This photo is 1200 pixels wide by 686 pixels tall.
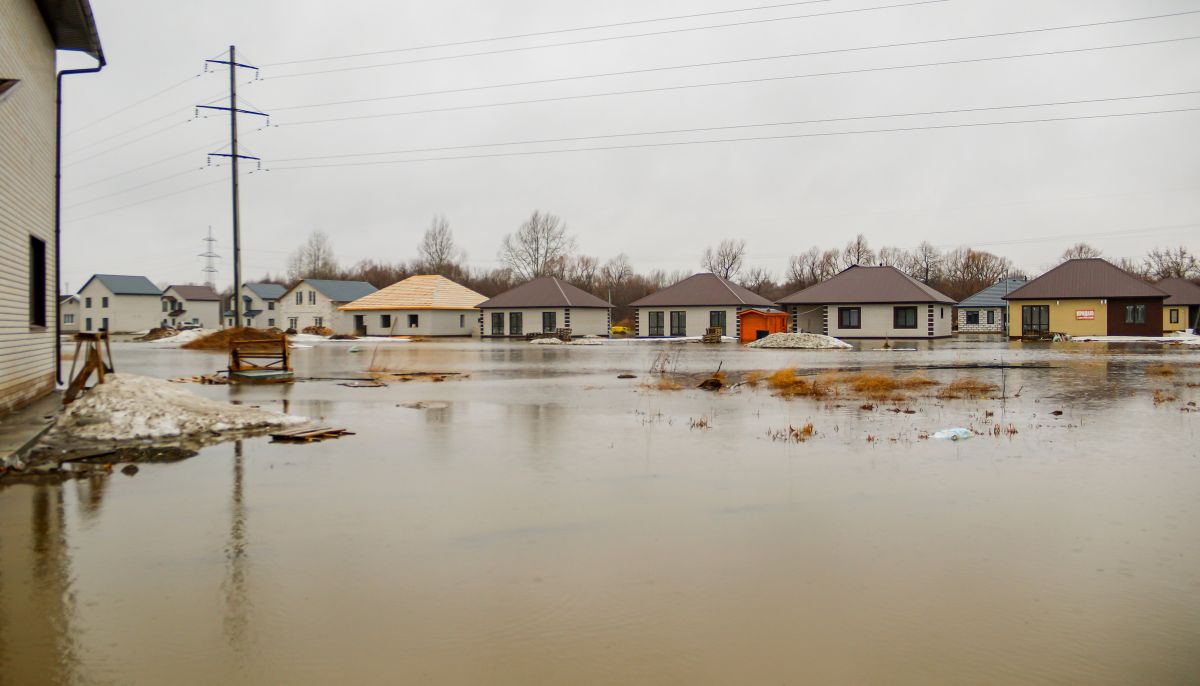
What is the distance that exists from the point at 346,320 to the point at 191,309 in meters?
32.4

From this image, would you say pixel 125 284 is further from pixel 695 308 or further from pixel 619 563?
pixel 619 563

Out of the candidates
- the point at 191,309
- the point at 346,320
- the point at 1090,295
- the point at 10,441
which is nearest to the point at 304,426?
the point at 10,441

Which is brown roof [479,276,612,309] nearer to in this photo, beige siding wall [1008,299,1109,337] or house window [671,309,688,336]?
house window [671,309,688,336]

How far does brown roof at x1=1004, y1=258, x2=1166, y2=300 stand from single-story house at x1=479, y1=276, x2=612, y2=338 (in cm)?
2953

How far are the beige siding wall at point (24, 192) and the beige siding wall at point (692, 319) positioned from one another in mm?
45029

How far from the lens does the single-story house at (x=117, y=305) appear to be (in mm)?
89812

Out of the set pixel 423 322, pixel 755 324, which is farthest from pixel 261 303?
pixel 755 324

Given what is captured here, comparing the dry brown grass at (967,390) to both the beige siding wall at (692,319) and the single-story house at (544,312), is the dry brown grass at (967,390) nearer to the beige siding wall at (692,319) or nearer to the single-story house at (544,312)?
the beige siding wall at (692,319)

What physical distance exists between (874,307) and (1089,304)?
43.2 feet

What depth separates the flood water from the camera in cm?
421

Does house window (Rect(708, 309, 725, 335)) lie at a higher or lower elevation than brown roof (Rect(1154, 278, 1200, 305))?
lower

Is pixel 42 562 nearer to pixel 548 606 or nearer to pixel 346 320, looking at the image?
pixel 548 606

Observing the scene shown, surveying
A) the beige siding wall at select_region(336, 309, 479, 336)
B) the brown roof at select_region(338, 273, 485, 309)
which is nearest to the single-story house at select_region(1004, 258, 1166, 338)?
the brown roof at select_region(338, 273, 485, 309)

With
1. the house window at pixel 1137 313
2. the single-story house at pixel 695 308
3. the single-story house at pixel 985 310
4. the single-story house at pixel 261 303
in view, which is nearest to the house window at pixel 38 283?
the single-story house at pixel 695 308
